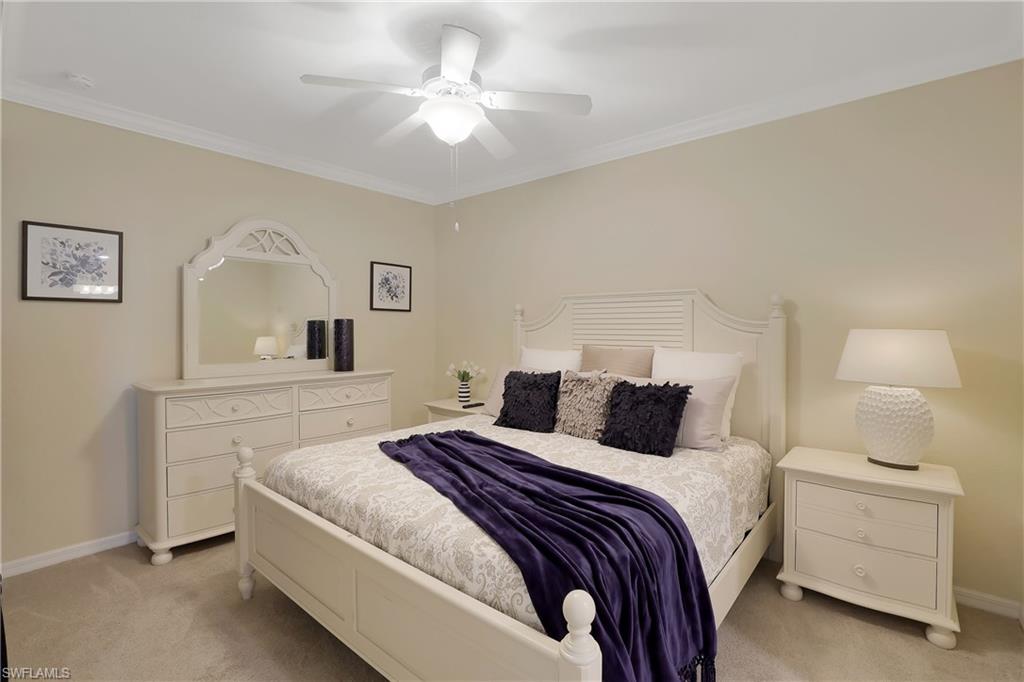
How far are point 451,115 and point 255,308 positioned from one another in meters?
2.22

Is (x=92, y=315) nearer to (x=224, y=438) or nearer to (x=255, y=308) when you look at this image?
(x=255, y=308)

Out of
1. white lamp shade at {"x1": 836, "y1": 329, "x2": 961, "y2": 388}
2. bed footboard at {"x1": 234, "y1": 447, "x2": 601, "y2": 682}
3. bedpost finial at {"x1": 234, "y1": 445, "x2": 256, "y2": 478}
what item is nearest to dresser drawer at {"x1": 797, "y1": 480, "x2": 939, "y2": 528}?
white lamp shade at {"x1": 836, "y1": 329, "x2": 961, "y2": 388}

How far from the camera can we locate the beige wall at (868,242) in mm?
2248

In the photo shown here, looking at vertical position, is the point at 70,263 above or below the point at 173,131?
below

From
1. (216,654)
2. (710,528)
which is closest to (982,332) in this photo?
(710,528)

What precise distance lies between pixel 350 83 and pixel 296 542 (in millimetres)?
1906

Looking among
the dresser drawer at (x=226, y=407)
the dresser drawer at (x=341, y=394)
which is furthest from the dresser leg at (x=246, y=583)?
the dresser drawer at (x=341, y=394)

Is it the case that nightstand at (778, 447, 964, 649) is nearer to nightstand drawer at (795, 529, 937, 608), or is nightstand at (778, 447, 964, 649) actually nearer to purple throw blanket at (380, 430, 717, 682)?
nightstand drawer at (795, 529, 937, 608)

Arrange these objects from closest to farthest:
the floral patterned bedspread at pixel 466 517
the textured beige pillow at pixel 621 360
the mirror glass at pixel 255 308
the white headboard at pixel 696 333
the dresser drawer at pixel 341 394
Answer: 1. the floral patterned bedspread at pixel 466 517
2. the white headboard at pixel 696 333
3. the textured beige pillow at pixel 621 360
4. the mirror glass at pixel 255 308
5. the dresser drawer at pixel 341 394

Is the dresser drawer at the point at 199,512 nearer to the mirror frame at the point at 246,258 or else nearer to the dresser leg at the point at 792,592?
the mirror frame at the point at 246,258

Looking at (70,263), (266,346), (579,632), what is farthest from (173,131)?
(579,632)

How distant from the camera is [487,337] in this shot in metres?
4.33

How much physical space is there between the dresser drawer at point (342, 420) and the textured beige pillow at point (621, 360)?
1652 mm

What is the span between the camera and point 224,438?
3.00m
